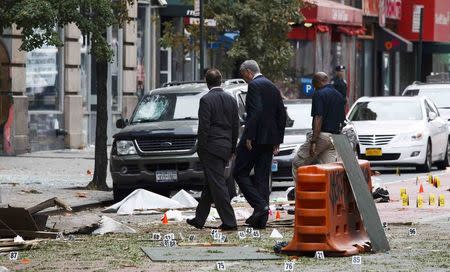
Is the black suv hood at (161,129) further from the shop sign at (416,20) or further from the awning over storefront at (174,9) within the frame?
the shop sign at (416,20)

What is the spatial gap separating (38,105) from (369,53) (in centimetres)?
2822

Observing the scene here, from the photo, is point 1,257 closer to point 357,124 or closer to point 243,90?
point 243,90

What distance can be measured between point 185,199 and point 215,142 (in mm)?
3828

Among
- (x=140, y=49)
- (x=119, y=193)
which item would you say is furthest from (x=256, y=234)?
(x=140, y=49)

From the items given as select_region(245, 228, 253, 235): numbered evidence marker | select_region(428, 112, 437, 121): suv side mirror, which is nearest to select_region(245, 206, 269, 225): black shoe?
select_region(245, 228, 253, 235): numbered evidence marker

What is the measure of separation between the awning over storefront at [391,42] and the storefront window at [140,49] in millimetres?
20506

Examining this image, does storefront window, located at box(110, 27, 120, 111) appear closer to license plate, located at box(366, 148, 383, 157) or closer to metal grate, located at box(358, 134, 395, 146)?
metal grate, located at box(358, 134, 395, 146)

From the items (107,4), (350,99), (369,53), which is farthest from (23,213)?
(369,53)

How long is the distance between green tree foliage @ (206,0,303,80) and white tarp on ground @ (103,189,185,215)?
1374 cm

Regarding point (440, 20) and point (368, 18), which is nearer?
point (368, 18)

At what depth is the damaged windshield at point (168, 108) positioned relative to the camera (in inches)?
933

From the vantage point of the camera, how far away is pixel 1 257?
14.1 metres

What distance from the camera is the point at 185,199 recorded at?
21.4 m

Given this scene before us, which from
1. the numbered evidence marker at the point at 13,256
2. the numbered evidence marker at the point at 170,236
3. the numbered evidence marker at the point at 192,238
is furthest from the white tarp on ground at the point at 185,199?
the numbered evidence marker at the point at 13,256
